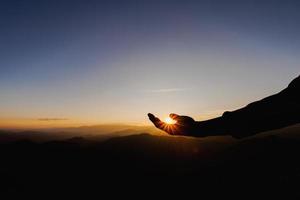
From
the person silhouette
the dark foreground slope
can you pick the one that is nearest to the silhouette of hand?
the person silhouette

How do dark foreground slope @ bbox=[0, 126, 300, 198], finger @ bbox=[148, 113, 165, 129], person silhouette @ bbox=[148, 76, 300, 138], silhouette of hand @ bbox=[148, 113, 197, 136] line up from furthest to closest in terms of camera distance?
dark foreground slope @ bbox=[0, 126, 300, 198]
finger @ bbox=[148, 113, 165, 129]
silhouette of hand @ bbox=[148, 113, 197, 136]
person silhouette @ bbox=[148, 76, 300, 138]

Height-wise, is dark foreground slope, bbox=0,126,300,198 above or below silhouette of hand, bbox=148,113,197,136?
below

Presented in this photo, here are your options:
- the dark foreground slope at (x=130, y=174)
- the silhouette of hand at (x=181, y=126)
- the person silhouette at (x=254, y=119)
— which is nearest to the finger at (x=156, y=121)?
the silhouette of hand at (x=181, y=126)

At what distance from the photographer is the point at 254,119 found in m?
2.23

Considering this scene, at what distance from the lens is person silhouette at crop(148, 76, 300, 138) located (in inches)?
83.5

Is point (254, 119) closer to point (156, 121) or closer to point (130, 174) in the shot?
point (156, 121)

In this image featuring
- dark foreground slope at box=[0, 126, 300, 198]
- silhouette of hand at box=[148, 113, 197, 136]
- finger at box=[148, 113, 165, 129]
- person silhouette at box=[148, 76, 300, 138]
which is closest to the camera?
person silhouette at box=[148, 76, 300, 138]

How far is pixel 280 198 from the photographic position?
84.0m

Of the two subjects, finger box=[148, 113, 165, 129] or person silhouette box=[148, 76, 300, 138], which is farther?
finger box=[148, 113, 165, 129]

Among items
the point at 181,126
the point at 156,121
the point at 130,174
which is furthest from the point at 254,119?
the point at 130,174

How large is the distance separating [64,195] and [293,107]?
105m

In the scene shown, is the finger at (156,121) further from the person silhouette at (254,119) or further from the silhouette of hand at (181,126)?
the person silhouette at (254,119)

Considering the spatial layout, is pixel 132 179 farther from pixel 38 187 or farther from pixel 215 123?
pixel 215 123

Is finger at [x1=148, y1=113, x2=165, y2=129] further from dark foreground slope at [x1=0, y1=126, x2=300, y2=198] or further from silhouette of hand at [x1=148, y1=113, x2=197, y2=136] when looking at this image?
dark foreground slope at [x1=0, y1=126, x2=300, y2=198]
